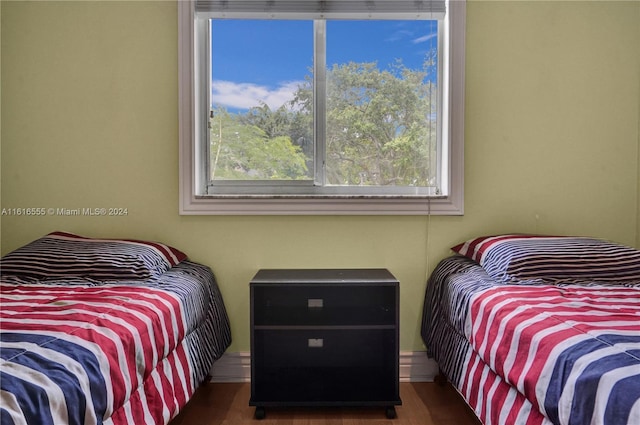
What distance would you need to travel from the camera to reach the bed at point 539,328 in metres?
1.04

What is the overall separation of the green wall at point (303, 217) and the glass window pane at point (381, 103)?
22 cm

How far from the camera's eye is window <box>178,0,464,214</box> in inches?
99.9

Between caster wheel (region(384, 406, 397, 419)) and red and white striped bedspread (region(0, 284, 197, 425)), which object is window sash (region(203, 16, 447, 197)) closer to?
→ red and white striped bedspread (region(0, 284, 197, 425))

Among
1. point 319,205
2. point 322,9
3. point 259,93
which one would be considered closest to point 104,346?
point 319,205

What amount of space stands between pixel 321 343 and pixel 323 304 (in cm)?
23

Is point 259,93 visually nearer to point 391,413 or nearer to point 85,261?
point 85,261

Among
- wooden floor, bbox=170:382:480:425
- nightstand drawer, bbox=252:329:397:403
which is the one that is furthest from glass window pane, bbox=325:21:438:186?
wooden floor, bbox=170:382:480:425

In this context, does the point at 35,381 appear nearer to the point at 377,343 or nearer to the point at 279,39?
the point at 377,343

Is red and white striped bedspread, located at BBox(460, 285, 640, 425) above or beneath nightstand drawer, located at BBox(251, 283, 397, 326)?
above

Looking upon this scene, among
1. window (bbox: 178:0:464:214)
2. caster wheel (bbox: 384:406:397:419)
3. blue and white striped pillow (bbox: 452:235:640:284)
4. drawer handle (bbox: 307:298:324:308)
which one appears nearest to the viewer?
blue and white striped pillow (bbox: 452:235:640:284)

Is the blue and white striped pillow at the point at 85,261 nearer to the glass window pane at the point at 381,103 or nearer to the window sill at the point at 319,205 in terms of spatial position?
the window sill at the point at 319,205

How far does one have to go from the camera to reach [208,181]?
256 cm

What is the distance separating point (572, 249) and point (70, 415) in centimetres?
188

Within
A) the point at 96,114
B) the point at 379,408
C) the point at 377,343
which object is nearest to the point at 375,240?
the point at 377,343
